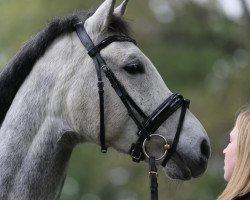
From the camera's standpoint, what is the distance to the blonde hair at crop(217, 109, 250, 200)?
217 inches

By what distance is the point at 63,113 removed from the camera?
6672 millimetres

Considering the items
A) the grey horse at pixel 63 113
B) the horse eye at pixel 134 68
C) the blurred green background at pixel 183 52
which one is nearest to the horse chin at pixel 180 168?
the grey horse at pixel 63 113

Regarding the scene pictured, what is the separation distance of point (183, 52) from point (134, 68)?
14.8 m

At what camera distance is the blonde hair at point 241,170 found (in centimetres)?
550

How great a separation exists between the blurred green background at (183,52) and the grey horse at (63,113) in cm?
1243

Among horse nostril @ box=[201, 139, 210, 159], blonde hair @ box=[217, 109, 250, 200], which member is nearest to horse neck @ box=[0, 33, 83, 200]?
horse nostril @ box=[201, 139, 210, 159]

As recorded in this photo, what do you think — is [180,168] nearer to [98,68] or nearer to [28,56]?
[98,68]

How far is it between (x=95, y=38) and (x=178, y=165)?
1.17 m

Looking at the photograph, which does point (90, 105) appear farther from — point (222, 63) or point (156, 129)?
point (222, 63)

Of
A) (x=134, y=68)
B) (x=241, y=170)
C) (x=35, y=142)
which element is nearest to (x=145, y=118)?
(x=134, y=68)

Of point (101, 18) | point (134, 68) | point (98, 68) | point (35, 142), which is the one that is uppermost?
point (101, 18)

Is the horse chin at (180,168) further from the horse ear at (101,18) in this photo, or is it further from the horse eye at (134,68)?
the horse ear at (101,18)

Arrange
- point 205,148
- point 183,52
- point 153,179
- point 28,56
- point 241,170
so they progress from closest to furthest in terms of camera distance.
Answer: point 241,170
point 153,179
point 205,148
point 28,56
point 183,52

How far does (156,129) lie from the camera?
662cm
